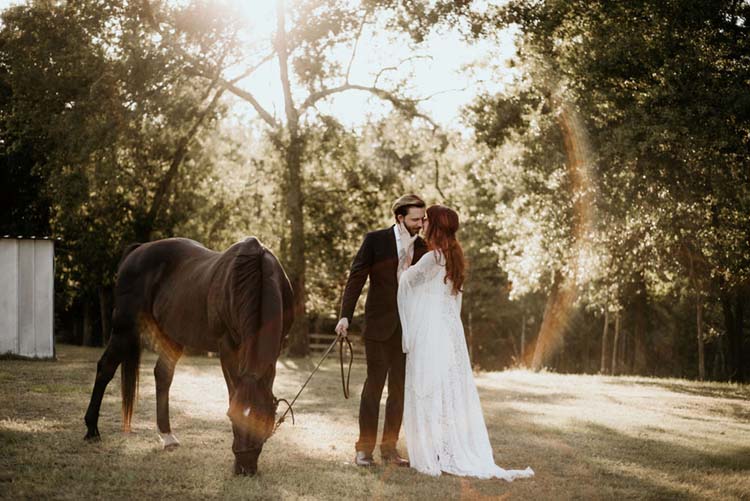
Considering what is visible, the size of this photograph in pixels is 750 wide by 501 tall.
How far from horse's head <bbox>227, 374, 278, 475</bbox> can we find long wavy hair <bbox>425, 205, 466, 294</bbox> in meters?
1.96

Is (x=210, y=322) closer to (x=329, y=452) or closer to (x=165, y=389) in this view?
(x=165, y=389)

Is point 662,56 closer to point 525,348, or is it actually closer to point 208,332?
point 208,332

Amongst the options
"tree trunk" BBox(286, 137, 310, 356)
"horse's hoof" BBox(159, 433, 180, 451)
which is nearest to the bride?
"horse's hoof" BBox(159, 433, 180, 451)

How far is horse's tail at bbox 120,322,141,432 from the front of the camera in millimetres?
7867

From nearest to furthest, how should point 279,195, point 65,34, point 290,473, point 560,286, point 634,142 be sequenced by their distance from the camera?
1. point 290,473
2. point 634,142
3. point 65,34
4. point 279,195
5. point 560,286

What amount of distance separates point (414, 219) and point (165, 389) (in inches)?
121

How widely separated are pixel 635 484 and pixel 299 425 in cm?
424

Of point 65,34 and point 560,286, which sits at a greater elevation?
point 65,34

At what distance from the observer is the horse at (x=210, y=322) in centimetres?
573

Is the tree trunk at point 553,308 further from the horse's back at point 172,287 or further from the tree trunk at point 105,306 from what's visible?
the horse's back at point 172,287

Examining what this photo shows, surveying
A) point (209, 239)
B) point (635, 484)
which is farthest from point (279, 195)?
point (635, 484)

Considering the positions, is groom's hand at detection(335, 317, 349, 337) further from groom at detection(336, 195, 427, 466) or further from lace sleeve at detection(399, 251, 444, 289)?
lace sleeve at detection(399, 251, 444, 289)

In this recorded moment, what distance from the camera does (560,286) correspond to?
28.0m

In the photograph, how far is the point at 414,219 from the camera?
23.1 feet
